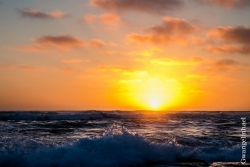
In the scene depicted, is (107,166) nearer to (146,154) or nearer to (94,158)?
(94,158)

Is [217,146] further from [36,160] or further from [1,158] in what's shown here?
[1,158]

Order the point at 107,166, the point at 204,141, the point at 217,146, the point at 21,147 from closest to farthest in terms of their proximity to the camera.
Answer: the point at 107,166, the point at 21,147, the point at 217,146, the point at 204,141

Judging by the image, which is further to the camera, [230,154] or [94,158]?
[230,154]

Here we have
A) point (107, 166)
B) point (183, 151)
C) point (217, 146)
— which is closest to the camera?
point (107, 166)

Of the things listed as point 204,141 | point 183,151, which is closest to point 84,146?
point 183,151

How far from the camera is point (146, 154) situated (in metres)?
11.5

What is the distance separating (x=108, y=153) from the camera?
10984 mm

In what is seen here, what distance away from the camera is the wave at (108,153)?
10195 mm

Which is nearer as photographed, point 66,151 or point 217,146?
point 66,151

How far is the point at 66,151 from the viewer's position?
1066cm

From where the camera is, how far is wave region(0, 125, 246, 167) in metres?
10.2

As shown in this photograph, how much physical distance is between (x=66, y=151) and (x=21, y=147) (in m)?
1.94

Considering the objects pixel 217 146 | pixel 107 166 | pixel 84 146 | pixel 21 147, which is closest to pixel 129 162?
pixel 107 166

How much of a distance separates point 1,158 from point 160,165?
581cm
